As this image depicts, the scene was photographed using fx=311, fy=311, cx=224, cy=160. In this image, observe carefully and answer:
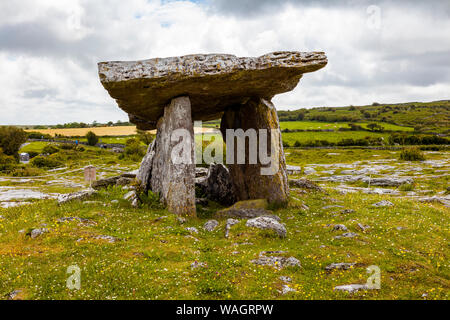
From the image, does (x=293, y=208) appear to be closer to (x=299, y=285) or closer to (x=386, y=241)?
(x=386, y=241)

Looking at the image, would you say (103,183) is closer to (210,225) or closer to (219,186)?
(219,186)

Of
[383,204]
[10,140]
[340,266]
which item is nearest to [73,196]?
[340,266]

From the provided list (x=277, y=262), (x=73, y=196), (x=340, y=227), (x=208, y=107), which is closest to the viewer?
(x=277, y=262)

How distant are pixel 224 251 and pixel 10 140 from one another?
Answer: 215 feet

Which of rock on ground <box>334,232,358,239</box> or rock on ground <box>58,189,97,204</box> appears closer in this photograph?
rock on ground <box>334,232,358,239</box>

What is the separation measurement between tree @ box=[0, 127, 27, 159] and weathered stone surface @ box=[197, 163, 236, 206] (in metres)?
55.5

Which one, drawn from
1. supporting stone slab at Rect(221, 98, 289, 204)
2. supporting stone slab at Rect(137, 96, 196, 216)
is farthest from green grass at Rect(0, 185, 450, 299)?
supporting stone slab at Rect(221, 98, 289, 204)

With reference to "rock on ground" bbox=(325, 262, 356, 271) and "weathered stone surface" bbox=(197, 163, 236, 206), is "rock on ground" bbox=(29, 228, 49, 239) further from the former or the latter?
"weathered stone surface" bbox=(197, 163, 236, 206)

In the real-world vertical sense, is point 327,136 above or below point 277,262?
above

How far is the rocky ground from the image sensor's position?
709 cm

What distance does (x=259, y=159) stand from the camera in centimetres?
1714

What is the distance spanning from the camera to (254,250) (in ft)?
31.4
